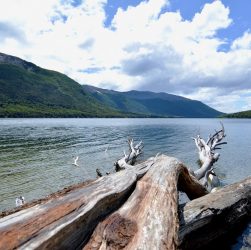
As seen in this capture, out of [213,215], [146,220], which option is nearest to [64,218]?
[146,220]

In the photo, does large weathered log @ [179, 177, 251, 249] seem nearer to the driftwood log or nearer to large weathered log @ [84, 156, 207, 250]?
the driftwood log

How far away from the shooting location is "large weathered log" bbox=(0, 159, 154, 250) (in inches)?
161

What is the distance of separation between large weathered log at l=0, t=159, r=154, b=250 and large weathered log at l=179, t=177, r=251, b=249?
7.28 feet

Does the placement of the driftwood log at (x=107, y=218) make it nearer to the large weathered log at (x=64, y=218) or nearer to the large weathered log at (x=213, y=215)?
the large weathered log at (x=64, y=218)

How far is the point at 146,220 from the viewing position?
5.21 m

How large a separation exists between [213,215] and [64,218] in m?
4.70

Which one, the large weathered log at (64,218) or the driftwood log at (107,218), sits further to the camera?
the driftwood log at (107,218)

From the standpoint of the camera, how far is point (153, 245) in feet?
15.2

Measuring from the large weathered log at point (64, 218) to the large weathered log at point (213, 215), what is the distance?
222 cm

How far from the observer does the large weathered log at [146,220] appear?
4723mm

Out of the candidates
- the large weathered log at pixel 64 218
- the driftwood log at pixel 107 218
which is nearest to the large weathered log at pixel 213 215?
the driftwood log at pixel 107 218

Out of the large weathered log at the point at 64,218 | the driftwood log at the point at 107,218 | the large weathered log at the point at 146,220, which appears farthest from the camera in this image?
the large weathered log at the point at 146,220

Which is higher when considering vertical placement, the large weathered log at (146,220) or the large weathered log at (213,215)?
the large weathered log at (146,220)

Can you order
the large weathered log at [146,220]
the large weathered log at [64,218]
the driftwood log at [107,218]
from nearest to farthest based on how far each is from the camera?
1. the large weathered log at [64,218]
2. the driftwood log at [107,218]
3. the large weathered log at [146,220]
